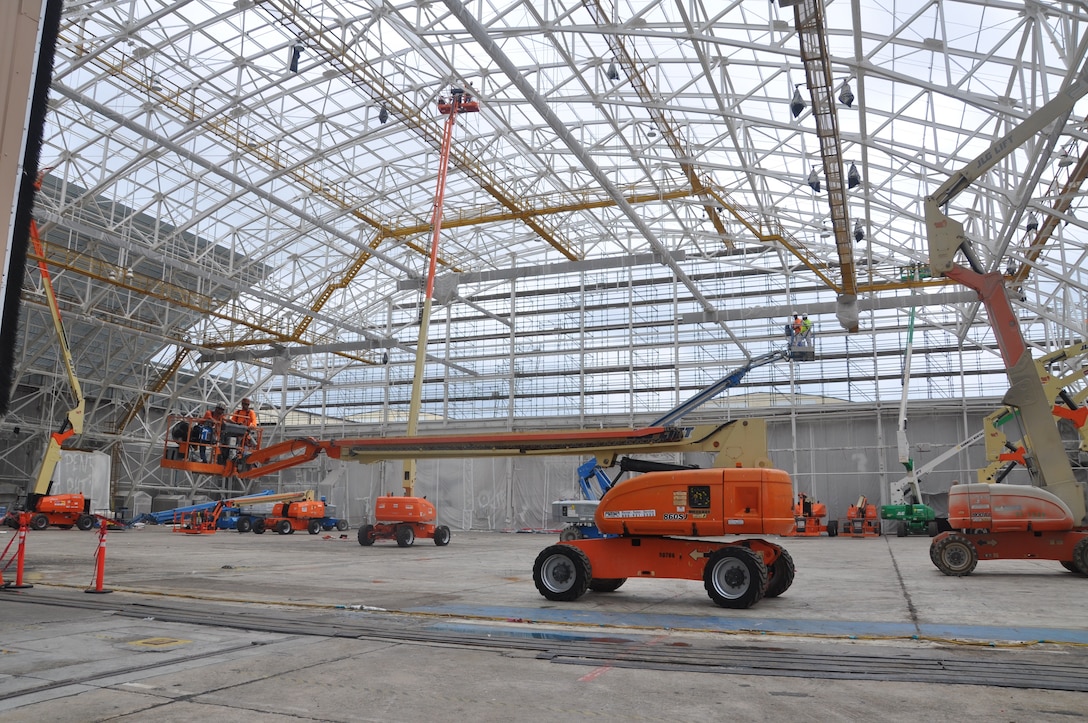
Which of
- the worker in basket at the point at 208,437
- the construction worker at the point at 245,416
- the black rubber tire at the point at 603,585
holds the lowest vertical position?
the black rubber tire at the point at 603,585

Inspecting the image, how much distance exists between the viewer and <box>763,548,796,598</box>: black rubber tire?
1205 cm

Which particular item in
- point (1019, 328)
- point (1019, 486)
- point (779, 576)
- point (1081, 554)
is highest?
point (1019, 328)

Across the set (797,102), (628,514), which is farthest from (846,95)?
(628,514)

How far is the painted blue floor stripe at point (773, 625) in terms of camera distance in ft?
28.6

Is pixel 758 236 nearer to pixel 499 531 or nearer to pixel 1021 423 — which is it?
pixel 1021 423

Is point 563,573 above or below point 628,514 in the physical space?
below

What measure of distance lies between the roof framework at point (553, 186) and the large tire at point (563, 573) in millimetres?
12926

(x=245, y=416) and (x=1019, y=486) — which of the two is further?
(x=245, y=416)

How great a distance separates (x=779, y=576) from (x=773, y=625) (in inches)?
108

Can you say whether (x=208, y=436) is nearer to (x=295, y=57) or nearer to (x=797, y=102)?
(x=295, y=57)

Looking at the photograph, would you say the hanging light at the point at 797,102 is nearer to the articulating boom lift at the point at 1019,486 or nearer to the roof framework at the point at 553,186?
the roof framework at the point at 553,186

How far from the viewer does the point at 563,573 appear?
11688 mm

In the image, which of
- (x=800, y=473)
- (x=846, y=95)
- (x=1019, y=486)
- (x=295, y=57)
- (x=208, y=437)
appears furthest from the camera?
(x=800, y=473)

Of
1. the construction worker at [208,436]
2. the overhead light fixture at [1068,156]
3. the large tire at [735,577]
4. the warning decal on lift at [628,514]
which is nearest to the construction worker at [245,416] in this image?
the construction worker at [208,436]
